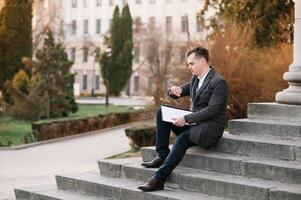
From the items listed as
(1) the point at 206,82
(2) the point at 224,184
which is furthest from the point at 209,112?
(2) the point at 224,184

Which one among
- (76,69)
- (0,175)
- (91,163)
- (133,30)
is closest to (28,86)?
(91,163)

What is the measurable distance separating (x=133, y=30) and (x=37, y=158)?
57765 millimetres

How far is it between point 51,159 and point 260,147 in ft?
32.9

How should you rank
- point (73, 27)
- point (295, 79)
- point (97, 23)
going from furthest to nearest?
1. point (73, 27)
2. point (97, 23)
3. point (295, 79)

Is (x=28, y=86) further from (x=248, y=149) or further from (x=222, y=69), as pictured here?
(x=248, y=149)

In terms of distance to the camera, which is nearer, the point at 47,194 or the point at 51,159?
the point at 47,194

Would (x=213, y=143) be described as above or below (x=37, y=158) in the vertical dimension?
above

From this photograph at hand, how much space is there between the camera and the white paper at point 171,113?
334 inches

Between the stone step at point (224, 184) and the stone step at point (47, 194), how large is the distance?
758 mm

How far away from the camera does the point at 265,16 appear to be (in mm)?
25922

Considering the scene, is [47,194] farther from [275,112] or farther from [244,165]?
[275,112]

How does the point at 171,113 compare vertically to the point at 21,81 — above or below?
above

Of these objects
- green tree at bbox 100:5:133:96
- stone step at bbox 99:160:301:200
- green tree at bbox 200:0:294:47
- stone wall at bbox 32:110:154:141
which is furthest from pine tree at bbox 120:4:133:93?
stone step at bbox 99:160:301:200

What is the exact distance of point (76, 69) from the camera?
89.9 metres
